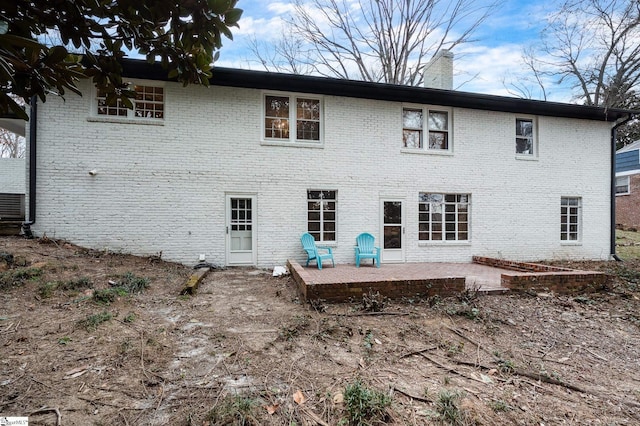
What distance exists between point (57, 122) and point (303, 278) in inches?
305

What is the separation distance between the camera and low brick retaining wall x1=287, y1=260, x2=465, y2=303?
495cm

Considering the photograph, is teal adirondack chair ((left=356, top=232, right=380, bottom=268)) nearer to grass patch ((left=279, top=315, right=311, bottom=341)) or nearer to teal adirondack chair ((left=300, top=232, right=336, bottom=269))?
teal adirondack chair ((left=300, top=232, right=336, bottom=269))

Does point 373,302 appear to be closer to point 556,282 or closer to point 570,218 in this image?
point 556,282

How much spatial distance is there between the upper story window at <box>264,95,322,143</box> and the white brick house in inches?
1.7

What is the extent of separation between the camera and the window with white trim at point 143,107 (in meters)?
8.05

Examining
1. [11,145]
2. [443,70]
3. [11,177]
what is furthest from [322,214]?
[11,145]

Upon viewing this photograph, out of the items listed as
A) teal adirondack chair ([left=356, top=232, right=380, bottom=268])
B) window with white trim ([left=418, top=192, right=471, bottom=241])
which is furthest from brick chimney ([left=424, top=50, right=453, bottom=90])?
teal adirondack chair ([left=356, top=232, right=380, bottom=268])

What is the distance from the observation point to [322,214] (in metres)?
9.05

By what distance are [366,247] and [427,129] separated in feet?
14.8

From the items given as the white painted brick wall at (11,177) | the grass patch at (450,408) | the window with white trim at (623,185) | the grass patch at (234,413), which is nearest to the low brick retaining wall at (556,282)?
the grass patch at (450,408)

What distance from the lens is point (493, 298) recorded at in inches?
220

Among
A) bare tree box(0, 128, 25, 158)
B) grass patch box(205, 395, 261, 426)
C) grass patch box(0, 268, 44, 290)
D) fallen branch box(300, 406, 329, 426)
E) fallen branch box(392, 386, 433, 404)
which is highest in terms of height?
bare tree box(0, 128, 25, 158)

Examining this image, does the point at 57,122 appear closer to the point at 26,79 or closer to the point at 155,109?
the point at 155,109

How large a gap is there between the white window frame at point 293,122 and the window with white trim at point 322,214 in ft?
4.88
